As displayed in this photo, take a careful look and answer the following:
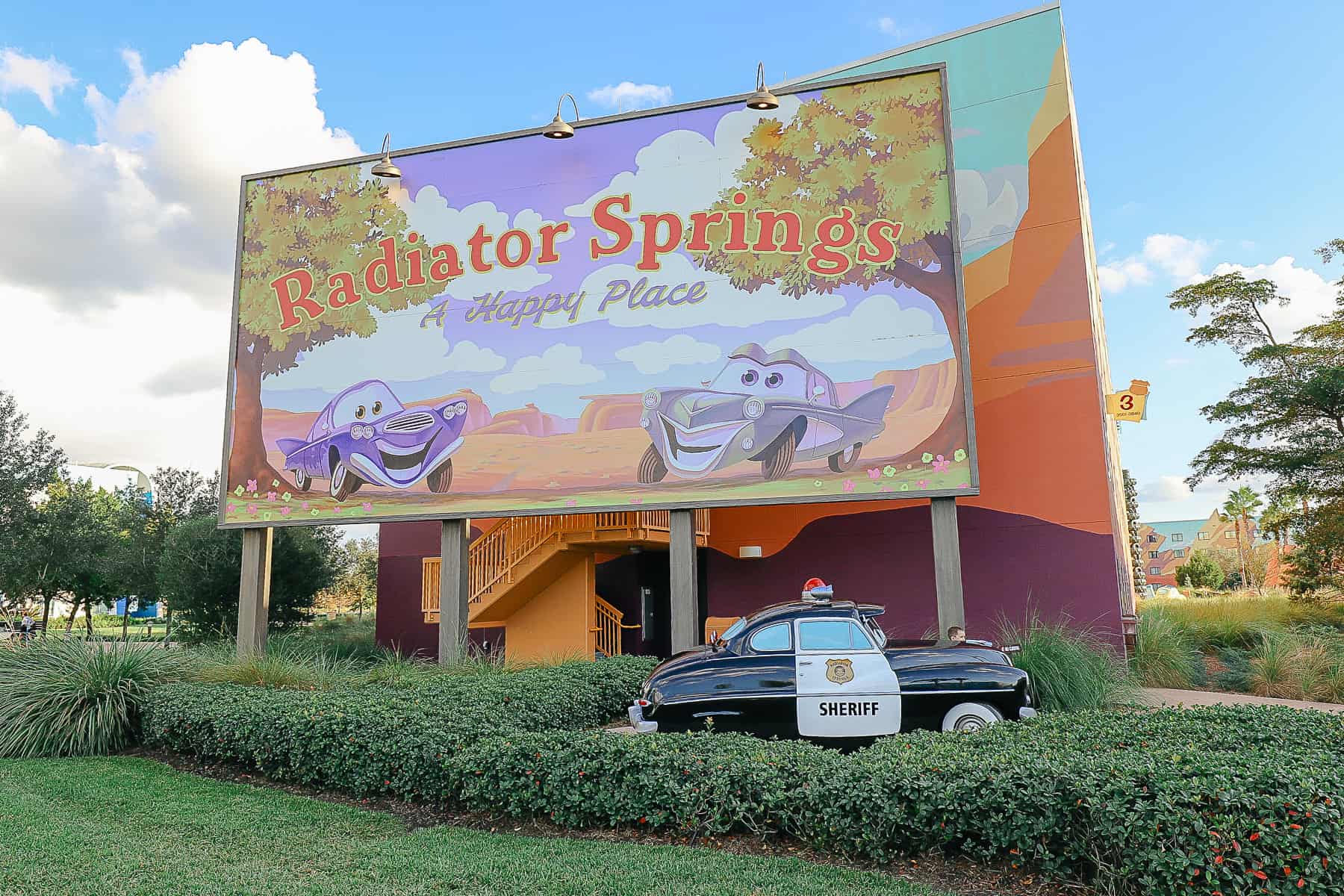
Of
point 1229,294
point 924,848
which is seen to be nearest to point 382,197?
point 924,848

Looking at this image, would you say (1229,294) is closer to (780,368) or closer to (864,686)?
(780,368)

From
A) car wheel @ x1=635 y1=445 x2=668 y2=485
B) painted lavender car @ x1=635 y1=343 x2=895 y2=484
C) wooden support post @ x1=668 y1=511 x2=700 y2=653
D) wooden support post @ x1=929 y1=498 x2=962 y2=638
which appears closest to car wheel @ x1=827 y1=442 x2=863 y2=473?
painted lavender car @ x1=635 y1=343 x2=895 y2=484


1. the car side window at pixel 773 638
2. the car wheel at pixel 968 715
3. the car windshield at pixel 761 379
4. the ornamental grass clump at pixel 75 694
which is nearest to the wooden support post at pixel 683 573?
the car windshield at pixel 761 379

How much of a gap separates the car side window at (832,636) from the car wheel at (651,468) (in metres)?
4.97

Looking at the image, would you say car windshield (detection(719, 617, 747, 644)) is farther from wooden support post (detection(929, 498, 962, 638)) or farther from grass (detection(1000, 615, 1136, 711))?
wooden support post (detection(929, 498, 962, 638))

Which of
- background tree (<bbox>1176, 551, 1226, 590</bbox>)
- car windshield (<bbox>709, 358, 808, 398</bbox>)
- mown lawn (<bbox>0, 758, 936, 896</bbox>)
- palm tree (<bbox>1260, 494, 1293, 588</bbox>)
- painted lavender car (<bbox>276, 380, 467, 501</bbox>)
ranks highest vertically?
car windshield (<bbox>709, 358, 808, 398</bbox>)

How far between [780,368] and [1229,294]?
14686mm

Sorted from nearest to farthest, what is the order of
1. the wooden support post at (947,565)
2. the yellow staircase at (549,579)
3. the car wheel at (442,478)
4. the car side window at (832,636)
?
the car side window at (832,636)
the wooden support post at (947,565)
the car wheel at (442,478)
the yellow staircase at (549,579)

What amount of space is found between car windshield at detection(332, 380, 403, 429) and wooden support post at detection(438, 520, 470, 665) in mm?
2160

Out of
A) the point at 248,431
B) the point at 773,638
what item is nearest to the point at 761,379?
the point at 773,638

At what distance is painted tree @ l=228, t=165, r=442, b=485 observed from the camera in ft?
50.1

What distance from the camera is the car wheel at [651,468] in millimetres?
13344

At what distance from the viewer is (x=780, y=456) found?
1290 cm

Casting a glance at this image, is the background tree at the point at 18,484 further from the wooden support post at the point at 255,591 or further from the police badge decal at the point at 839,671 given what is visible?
the police badge decal at the point at 839,671
